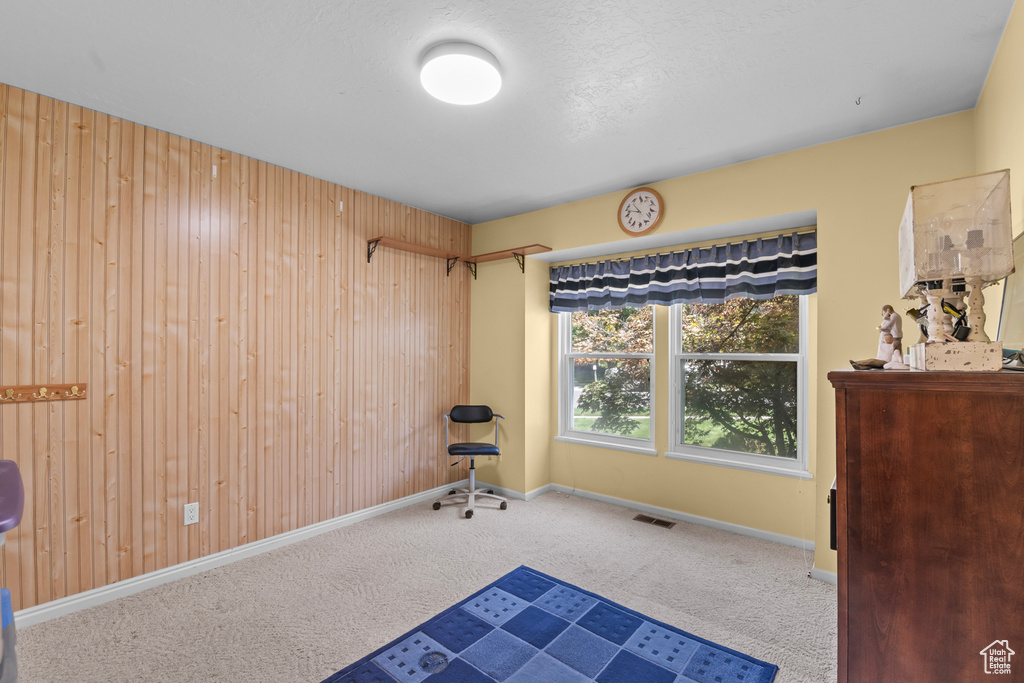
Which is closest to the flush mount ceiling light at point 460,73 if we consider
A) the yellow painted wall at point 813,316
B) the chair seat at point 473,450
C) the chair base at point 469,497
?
the yellow painted wall at point 813,316

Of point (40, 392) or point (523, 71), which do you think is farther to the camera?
point (40, 392)

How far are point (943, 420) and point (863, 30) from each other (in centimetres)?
171

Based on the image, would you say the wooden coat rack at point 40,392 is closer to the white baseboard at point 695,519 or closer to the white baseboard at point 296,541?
the white baseboard at point 296,541

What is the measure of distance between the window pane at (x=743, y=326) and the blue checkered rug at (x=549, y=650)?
2.21 metres

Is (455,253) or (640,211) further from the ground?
(640,211)

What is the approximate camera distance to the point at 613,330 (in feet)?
14.7

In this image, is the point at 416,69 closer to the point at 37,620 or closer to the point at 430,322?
the point at 430,322

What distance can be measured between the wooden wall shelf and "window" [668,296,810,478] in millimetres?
1393

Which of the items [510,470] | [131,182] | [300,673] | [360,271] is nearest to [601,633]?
[300,673]

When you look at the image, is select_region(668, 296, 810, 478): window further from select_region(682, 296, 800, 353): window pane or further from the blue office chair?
the blue office chair

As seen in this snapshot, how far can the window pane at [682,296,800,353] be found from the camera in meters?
3.56

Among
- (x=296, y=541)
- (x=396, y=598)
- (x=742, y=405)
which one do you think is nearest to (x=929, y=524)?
(x=396, y=598)

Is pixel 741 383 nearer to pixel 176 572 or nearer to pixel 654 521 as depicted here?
pixel 654 521

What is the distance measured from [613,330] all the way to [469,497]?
6.65ft
